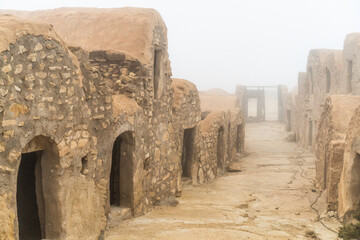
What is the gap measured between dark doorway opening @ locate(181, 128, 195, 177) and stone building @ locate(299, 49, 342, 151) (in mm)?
8474

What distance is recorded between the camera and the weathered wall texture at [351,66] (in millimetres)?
15976

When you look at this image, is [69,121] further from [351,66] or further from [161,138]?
[351,66]

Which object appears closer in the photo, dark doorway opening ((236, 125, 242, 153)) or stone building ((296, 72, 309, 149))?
dark doorway opening ((236, 125, 242, 153))

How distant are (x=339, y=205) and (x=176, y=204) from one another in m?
3.47

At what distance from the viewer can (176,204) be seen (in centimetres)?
973

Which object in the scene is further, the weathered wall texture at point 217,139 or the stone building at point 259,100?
the stone building at point 259,100

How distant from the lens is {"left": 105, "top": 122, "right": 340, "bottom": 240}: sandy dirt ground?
23.4 ft

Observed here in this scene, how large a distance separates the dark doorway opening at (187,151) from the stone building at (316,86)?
334 inches

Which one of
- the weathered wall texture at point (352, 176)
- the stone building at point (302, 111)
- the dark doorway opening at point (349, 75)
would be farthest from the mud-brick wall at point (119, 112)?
the stone building at point (302, 111)

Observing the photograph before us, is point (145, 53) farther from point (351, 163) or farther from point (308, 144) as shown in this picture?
point (308, 144)

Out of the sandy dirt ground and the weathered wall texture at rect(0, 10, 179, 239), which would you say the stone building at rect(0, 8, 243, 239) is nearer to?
the weathered wall texture at rect(0, 10, 179, 239)

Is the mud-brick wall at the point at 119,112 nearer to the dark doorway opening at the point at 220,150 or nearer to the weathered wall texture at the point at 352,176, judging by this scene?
the weathered wall texture at the point at 352,176

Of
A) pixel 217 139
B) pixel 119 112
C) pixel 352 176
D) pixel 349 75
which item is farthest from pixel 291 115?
pixel 119 112

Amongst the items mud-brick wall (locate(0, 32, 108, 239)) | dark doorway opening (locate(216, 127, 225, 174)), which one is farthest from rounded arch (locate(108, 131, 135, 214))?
dark doorway opening (locate(216, 127, 225, 174))
